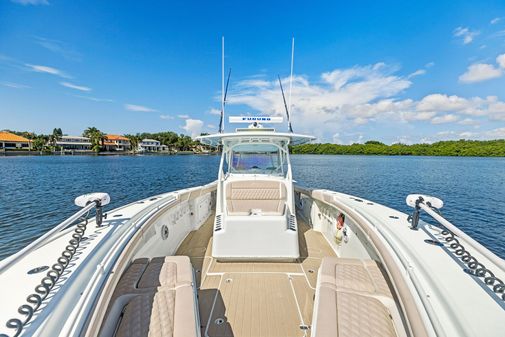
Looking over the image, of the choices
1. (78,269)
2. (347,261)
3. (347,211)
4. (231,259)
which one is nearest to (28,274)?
(78,269)

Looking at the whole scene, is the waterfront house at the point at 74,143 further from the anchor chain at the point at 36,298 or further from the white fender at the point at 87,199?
the anchor chain at the point at 36,298

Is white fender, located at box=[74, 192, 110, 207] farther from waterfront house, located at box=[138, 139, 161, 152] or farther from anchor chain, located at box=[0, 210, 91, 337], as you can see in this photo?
waterfront house, located at box=[138, 139, 161, 152]

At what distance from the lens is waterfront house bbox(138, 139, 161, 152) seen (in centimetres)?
7706

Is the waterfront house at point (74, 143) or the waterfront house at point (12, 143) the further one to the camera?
the waterfront house at point (74, 143)

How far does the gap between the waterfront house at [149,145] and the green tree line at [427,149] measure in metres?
48.1

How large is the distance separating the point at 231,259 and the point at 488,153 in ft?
271

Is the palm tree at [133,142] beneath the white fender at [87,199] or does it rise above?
above

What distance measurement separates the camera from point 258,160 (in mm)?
5391

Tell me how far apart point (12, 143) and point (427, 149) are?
109266 millimetres

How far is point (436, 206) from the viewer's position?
2342 millimetres

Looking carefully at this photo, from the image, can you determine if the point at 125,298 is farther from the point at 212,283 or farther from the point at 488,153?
the point at 488,153

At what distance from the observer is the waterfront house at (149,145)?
77.1 metres

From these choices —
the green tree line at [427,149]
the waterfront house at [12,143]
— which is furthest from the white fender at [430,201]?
the waterfront house at [12,143]

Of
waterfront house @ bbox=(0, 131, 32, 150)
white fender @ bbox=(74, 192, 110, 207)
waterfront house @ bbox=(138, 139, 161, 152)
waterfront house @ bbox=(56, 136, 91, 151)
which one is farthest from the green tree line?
waterfront house @ bbox=(0, 131, 32, 150)
